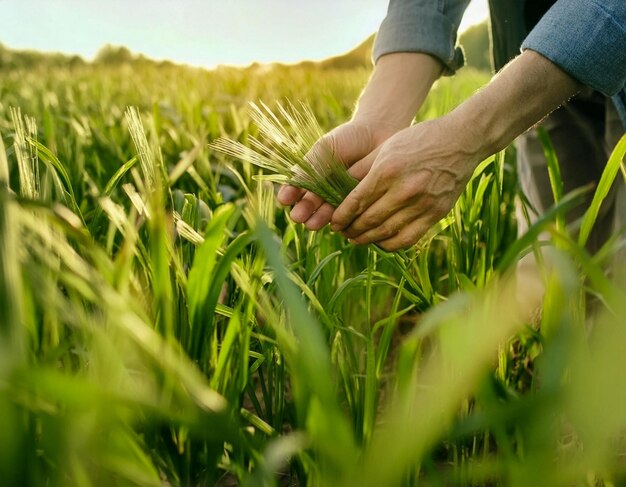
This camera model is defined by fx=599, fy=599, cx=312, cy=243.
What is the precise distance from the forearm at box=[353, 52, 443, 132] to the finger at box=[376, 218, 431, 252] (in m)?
0.30

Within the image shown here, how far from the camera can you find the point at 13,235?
33 centimetres

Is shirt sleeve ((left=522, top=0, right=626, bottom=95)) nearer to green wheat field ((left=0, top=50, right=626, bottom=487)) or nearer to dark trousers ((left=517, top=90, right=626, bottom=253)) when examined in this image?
green wheat field ((left=0, top=50, right=626, bottom=487))

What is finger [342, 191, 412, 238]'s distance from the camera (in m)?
0.85

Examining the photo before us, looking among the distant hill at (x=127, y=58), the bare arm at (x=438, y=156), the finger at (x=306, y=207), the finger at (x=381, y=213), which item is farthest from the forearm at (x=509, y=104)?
the distant hill at (x=127, y=58)

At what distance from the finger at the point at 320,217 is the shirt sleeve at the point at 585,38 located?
38 cm

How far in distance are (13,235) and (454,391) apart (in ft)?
0.84

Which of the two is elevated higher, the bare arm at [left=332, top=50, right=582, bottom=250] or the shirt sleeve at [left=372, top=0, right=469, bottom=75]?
the shirt sleeve at [left=372, top=0, right=469, bottom=75]

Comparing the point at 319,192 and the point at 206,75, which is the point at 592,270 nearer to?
the point at 319,192

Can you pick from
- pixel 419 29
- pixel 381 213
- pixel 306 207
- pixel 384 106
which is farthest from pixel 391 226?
pixel 419 29

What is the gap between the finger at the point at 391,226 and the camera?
2.85ft

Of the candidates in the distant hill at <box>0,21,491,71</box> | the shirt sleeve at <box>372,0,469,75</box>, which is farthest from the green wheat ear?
the distant hill at <box>0,21,491,71</box>

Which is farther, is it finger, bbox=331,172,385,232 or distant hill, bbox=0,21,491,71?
distant hill, bbox=0,21,491,71

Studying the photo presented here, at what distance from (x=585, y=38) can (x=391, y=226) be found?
0.39m

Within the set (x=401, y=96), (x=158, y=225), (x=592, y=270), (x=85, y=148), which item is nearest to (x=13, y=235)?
(x=158, y=225)
